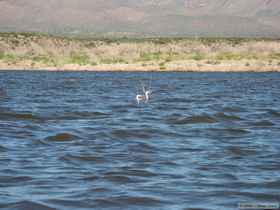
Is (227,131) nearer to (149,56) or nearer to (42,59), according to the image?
(42,59)

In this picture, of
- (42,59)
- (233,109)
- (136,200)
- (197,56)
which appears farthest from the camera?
(197,56)

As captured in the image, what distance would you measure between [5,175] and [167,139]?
5941 mm

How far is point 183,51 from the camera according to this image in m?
121

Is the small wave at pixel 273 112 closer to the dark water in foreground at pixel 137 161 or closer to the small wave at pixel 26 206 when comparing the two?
the dark water in foreground at pixel 137 161

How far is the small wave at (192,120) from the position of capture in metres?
21.3

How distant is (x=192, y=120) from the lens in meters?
21.8

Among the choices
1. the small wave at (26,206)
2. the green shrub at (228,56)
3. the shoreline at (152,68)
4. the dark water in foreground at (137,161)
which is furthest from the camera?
the green shrub at (228,56)

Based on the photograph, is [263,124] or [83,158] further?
[263,124]

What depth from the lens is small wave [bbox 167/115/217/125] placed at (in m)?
21.3

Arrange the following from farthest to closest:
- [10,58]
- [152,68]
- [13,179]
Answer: [10,58] < [152,68] < [13,179]

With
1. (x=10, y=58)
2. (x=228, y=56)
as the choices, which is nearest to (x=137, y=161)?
(x=10, y=58)

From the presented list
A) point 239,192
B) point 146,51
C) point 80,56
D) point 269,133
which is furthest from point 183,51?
point 239,192

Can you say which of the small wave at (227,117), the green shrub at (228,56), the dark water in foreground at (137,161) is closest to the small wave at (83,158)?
the dark water in foreground at (137,161)

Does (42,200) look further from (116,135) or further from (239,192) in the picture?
(116,135)
